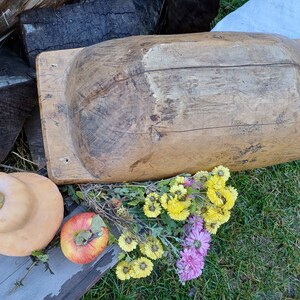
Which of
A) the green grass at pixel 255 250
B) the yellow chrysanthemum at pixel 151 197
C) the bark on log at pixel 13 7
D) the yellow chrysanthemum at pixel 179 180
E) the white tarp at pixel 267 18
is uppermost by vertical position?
the bark on log at pixel 13 7

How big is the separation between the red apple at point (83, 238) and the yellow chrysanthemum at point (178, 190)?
0.89 feet

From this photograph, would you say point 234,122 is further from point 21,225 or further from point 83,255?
point 21,225

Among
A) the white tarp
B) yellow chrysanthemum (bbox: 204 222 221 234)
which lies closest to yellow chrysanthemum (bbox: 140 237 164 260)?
yellow chrysanthemum (bbox: 204 222 221 234)

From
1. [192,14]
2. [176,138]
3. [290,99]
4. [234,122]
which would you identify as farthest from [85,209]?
[192,14]

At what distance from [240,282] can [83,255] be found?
1.23 m

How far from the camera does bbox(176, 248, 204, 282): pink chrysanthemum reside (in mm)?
1825

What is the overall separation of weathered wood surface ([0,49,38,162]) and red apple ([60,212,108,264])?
509mm

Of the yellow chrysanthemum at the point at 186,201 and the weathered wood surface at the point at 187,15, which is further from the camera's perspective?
the weathered wood surface at the point at 187,15

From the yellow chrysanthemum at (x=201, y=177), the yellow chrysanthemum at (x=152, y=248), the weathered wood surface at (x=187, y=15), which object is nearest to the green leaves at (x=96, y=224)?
the yellow chrysanthemum at (x=152, y=248)

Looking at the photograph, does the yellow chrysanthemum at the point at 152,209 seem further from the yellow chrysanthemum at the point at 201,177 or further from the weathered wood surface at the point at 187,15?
the weathered wood surface at the point at 187,15

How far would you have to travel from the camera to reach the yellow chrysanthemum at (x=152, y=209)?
65.6 inches

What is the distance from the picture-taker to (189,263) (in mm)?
1834

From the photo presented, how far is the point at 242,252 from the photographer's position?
2566 millimetres

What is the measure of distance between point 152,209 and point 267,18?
126 cm
